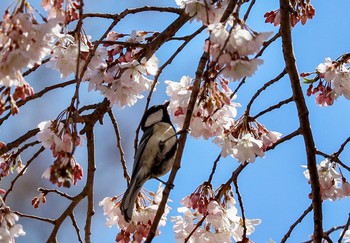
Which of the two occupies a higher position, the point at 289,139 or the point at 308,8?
the point at 308,8

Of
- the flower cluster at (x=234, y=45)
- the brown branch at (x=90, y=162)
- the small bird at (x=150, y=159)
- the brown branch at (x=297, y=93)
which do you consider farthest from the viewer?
the brown branch at (x=90, y=162)

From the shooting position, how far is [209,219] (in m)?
2.62

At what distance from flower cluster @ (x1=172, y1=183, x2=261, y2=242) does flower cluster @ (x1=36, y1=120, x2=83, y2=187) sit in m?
0.45

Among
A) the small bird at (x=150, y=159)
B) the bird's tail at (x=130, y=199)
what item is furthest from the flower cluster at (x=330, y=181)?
the bird's tail at (x=130, y=199)

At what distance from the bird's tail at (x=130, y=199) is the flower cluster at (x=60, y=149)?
8.0 inches

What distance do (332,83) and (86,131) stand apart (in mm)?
1000

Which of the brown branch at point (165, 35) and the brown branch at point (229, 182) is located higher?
the brown branch at point (165, 35)

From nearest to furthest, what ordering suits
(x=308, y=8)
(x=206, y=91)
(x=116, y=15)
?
(x=206, y=91) → (x=116, y=15) → (x=308, y=8)

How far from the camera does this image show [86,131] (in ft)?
9.29

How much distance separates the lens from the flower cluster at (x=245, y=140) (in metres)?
2.52

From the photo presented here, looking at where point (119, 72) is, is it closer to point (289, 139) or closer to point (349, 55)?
point (289, 139)

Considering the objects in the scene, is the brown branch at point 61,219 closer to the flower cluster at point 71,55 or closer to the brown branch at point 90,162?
the brown branch at point 90,162

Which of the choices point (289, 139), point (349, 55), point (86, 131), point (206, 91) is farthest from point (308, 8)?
point (86, 131)

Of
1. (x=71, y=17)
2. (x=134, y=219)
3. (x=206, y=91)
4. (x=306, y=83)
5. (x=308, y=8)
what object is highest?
(x=308, y=8)
